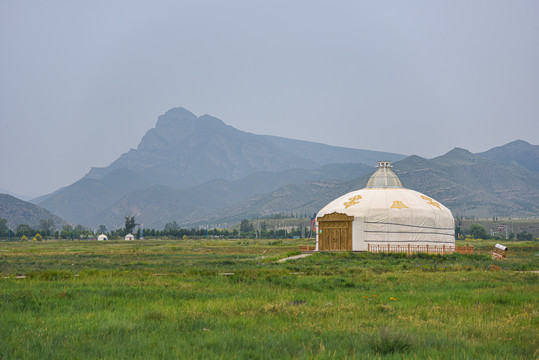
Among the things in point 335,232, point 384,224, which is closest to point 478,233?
point 384,224

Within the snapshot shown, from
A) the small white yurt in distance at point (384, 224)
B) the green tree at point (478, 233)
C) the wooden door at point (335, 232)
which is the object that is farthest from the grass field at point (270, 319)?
the green tree at point (478, 233)

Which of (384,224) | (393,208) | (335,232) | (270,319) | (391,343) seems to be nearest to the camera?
(391,343)

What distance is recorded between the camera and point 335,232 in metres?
44.3

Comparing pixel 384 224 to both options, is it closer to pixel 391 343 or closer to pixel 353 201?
pixel 353 201

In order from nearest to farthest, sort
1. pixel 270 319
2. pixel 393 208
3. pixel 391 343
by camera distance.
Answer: pixel 391 343
pixel 270 319
pixel 393 208

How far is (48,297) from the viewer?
1487 cm

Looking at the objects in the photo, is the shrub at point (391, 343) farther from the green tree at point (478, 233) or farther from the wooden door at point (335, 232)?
the green tree at point (478, 233)

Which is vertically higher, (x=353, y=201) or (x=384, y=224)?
→ (x=353, y=201)

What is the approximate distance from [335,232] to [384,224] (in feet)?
13.2

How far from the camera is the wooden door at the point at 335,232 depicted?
43.8m

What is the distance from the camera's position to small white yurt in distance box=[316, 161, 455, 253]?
43.2 meters

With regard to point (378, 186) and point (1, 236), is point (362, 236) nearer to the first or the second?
point (378, 186)

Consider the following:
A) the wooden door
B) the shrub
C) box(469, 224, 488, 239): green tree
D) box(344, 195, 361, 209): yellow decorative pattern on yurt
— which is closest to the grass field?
the shrub

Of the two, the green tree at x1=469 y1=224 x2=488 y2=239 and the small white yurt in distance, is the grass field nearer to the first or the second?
the small white yurt in distance
